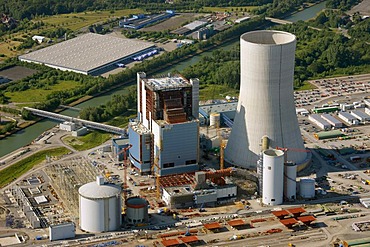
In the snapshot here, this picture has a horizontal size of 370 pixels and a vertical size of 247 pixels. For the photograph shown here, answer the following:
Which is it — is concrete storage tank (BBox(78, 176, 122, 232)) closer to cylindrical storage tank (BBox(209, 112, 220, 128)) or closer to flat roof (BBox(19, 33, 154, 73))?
cylindrical storage tank (BBox(209, 112, 220, 128))

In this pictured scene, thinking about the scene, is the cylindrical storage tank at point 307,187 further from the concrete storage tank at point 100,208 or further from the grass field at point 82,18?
the grass field at point 82,18

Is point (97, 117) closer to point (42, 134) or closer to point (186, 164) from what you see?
point (42, 134)

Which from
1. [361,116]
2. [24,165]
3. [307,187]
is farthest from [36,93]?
[307,187]

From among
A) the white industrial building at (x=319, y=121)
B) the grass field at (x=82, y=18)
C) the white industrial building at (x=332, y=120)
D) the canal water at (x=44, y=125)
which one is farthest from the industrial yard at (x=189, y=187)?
the grass field at (x=82, y=18)

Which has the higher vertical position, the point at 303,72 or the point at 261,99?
the point at 261,99

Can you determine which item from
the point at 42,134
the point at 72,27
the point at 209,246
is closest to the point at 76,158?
the point at 42,134

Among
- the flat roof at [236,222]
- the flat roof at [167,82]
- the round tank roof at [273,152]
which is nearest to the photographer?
the flat roof at [236,222]
